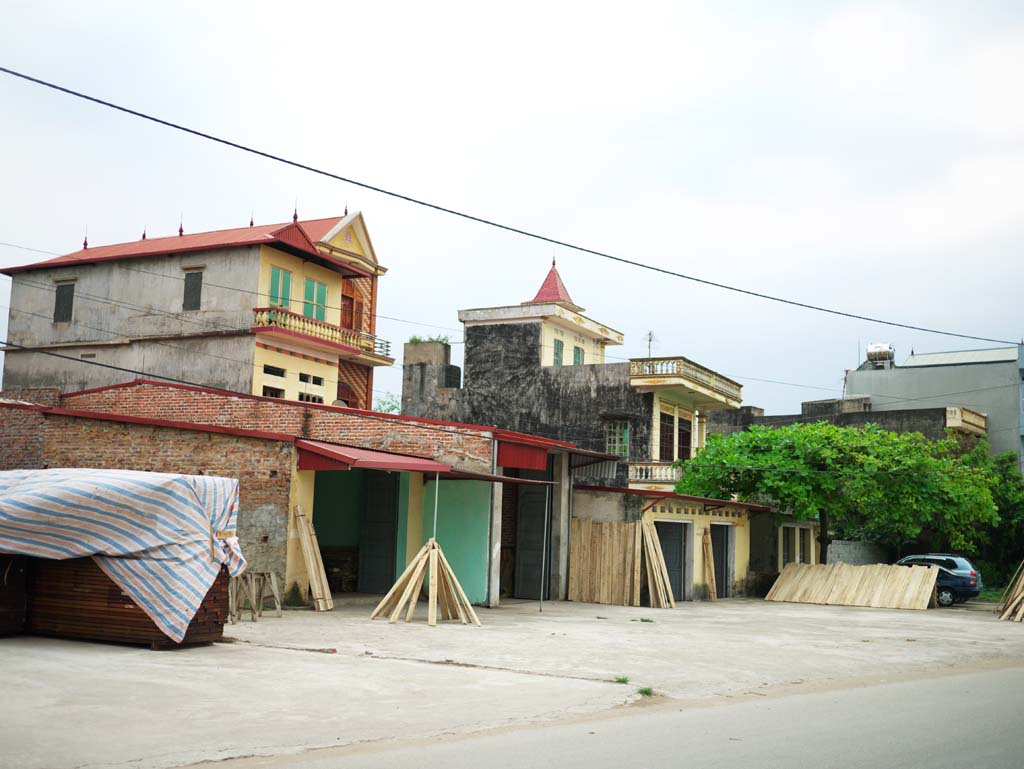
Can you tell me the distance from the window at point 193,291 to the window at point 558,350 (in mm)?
14635

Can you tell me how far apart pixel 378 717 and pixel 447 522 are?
1327cm

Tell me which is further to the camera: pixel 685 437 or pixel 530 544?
pixel 685 437

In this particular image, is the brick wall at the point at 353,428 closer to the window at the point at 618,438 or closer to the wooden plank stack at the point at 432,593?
the wooden plank stack at the point at 432,593

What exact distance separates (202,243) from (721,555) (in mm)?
20036

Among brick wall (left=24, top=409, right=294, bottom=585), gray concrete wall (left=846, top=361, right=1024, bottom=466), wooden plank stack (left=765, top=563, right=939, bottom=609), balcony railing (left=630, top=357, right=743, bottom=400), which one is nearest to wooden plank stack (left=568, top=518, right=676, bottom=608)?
wooden plank stack (left=765, top=563, right=939, bottom=609)

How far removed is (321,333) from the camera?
35594mm

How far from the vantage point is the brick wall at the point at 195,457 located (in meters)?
18.8

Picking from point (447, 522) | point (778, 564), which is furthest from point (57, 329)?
point (778, 564)

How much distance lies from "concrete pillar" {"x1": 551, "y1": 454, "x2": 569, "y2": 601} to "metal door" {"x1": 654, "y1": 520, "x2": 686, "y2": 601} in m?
3.33

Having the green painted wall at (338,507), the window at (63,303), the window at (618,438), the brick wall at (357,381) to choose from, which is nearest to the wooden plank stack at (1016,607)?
the green painted wall at (338,507)

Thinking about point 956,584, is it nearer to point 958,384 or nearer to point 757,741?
point 958,384

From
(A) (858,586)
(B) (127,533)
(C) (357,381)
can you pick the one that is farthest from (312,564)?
(C) (357,381)

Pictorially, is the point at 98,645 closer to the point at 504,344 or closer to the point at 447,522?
the point at 447,522

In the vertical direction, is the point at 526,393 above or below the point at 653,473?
above
